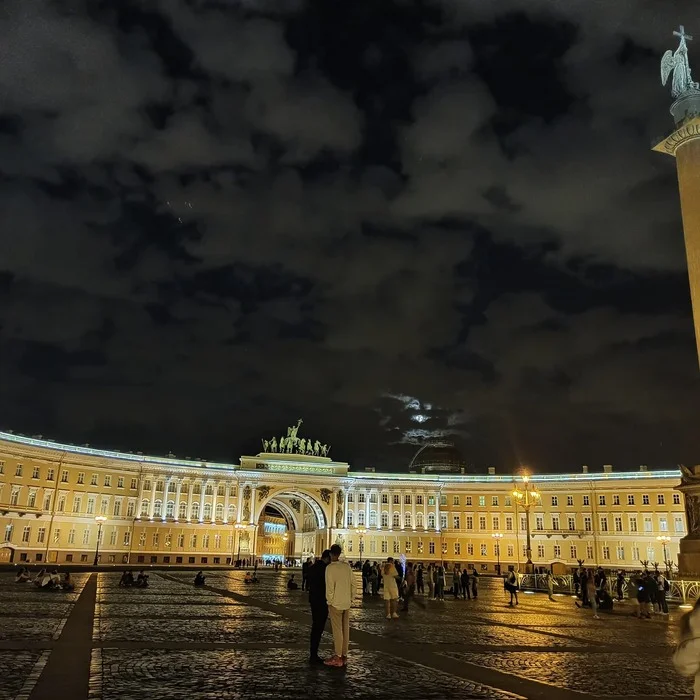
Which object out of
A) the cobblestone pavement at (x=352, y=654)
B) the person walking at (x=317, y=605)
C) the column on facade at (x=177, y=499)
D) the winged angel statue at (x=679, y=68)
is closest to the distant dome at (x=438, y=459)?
the column on facade at (x=177, y=499)

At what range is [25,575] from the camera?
36.4m

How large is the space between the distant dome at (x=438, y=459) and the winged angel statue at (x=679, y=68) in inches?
3418

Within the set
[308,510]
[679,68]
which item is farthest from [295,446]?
[679,68]

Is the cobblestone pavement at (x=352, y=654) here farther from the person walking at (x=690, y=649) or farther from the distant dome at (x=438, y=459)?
the distant dome at (x=438, y=459)

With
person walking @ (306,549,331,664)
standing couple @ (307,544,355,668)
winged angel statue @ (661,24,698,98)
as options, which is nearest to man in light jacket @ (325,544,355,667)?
standing couple @ (307,544,355,668)

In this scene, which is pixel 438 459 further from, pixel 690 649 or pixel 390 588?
pixel 690 649

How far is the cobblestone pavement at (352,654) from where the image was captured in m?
9.89

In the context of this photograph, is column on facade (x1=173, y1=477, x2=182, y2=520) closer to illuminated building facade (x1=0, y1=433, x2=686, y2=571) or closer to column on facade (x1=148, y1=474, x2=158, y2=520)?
illuminated building facade (x1=0, y1=433, x2=686, y2=571)

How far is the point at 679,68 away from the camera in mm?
37656

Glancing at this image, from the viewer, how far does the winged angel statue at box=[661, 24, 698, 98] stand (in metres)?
37.1

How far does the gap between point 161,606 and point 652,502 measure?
8380cm

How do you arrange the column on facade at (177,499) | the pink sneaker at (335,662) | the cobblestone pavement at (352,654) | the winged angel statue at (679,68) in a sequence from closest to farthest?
the cobblestone pavement at (352,654) < the pink sneaker at (335,662) < the winged angel statue at (679,68) < the column on facade at (177,499)

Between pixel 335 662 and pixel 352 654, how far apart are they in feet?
6.17

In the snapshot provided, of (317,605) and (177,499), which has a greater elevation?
(177,499)
